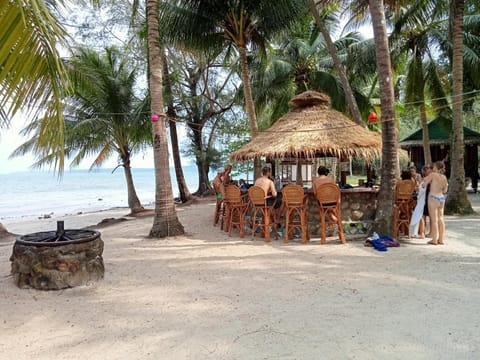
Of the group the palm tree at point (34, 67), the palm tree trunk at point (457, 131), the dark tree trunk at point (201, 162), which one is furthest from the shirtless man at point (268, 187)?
the dark tree trunk at point (201, 162)

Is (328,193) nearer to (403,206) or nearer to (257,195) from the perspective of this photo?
(257,195)

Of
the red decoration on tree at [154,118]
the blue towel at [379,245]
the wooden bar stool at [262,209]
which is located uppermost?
the red decoration on tree at [154,118]

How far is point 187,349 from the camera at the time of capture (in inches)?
125

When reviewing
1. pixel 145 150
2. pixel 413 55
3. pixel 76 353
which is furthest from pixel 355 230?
pixel 145 150

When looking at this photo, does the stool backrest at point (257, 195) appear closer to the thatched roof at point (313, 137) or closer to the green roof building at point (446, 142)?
the thatched roof at point (313, 137)

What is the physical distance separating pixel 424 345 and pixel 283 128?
22.7 feet

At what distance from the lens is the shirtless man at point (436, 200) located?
22.7ft

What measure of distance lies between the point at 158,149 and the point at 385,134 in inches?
176

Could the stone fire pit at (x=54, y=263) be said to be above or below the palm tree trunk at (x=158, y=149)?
below

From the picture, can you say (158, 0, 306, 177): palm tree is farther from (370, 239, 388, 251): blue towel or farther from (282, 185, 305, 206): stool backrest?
(370, 239, 388, 251): blue towel

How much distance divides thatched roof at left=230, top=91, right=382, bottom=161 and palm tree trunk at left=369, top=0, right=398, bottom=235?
1.08 metres

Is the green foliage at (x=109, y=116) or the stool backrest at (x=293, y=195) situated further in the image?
the green foliage at (x=109, y=116)

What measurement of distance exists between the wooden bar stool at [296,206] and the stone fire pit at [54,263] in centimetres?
375

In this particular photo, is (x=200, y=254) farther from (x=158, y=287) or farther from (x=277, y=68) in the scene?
(x=277, y=68)
